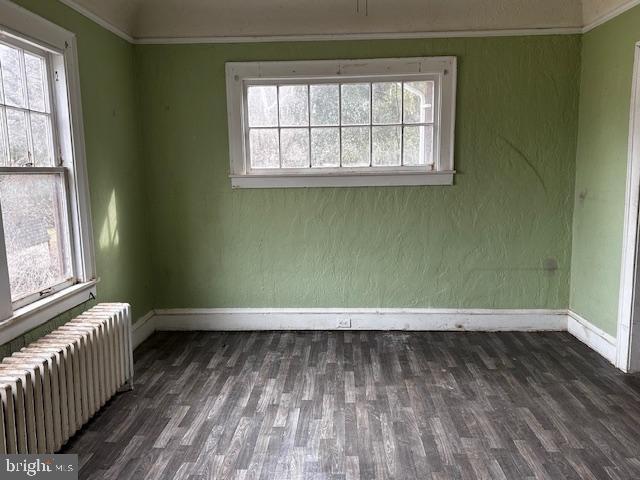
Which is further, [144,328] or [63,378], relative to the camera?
[144,328]

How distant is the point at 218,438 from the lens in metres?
2.48

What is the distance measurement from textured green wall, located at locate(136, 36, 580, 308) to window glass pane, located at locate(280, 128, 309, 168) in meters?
0.25

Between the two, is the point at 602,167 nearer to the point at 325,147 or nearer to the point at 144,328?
the point at 325,147

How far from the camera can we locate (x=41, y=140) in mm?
2707

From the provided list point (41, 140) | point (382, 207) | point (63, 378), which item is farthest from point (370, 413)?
point (41, 140)

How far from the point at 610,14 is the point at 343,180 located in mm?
2217

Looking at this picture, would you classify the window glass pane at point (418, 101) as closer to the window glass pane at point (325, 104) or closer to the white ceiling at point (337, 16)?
the white ceiling at point (337, 16)

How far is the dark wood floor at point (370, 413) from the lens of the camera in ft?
7.36

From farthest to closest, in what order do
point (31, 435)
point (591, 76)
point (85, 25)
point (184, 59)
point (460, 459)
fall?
point (184, 59), point (591, 76), point (85, 25), point (460, 459), point (31, 435)

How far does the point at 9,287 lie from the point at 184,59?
2278 mm

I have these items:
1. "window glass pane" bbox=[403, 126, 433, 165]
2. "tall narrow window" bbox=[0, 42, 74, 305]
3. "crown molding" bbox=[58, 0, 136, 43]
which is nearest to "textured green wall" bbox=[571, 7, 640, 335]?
"window glass pane" bbox=[403, 126, 433, 165]

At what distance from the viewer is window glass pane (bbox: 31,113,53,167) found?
264 centimetres

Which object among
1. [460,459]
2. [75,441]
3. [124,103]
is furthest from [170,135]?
[460,459]

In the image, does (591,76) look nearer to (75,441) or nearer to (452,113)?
(452,113)
